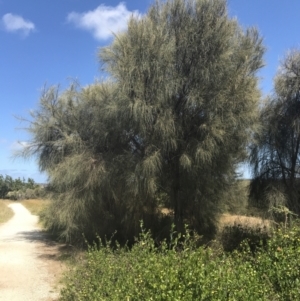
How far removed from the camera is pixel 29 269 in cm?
1065

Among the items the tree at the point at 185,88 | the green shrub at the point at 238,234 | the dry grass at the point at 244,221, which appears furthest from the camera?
the dry grass at the point at 244,221

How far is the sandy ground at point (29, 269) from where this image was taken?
26.5ft

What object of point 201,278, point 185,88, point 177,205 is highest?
point 185,88

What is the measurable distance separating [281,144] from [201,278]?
28.8 ft

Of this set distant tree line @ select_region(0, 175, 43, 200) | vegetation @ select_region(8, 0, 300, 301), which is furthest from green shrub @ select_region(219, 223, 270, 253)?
distant tree line @ select_region(0, 175, 43, 200)

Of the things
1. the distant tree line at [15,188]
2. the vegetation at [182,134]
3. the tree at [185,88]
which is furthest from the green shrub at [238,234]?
the distant tree line at [15,188]

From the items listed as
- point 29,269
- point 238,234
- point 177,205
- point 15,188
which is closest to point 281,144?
point 238,234

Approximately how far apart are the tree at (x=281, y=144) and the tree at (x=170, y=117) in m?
0.79

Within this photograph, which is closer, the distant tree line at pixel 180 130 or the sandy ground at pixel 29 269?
the sandy ground at pixel 29 269

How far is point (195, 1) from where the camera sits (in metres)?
11.3

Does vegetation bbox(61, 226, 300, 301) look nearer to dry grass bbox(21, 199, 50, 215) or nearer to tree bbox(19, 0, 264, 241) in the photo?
tree bbox(19, 0, 264, 241)

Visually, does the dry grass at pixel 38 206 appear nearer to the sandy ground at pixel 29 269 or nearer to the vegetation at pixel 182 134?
the sandy ground at pixel 29 269

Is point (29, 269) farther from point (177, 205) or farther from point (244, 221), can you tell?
point (244, 221)

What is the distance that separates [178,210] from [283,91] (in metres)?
4.98
